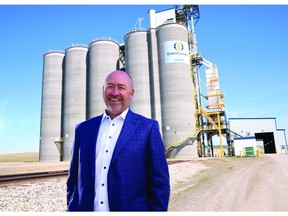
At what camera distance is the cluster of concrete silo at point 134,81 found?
31.1 metres

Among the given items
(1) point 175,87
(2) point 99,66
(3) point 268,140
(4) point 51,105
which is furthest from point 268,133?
(4) point 51,105

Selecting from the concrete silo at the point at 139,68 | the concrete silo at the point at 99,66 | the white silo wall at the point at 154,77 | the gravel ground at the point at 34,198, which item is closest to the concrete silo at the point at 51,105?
the concrete silo at the point at 99,66

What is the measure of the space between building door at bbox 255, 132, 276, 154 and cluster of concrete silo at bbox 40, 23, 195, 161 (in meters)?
15.0

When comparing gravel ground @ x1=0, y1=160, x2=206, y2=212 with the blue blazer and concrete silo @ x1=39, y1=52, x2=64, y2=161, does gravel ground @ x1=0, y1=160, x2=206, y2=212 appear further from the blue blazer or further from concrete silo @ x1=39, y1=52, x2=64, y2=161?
concrete silo @ x1=39, y1=52, x2=64, y2=161

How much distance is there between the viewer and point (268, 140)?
3797 centimetres

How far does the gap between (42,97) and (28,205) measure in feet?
113

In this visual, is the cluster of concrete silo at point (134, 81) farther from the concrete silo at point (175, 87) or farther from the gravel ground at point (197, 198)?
the gravel ground at point (197, 198)

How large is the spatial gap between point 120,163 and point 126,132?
297mm

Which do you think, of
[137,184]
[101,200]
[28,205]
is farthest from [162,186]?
[28,205]

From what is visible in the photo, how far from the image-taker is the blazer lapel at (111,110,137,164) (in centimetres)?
201

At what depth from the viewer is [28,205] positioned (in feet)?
21.7

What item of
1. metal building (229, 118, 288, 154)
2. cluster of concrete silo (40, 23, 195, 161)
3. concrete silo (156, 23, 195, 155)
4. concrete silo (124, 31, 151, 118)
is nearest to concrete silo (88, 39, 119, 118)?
cluster of concrete silo (40, 23, 195, 161)

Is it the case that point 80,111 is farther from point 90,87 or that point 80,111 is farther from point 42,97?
point 42,97

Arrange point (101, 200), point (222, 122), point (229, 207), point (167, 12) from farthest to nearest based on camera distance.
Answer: point (167, 12)
point (222, 122)
point (229, 207)
point (101, 200)
